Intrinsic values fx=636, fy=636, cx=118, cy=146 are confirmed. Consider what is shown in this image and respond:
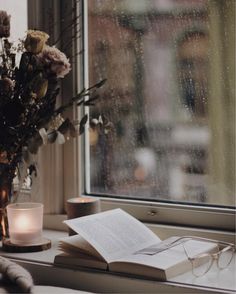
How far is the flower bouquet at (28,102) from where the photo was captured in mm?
1755

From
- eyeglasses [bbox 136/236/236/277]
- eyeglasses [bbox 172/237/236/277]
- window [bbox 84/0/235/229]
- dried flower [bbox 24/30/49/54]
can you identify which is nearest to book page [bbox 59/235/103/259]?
eyeglasses [bbox 136/236/236/277]

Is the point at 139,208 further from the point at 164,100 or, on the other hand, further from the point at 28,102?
the point at 28,102

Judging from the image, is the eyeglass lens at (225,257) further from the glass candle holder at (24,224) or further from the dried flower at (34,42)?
the dried flower at (34,42)

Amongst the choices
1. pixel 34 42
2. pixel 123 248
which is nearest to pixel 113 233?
pixel 123 248

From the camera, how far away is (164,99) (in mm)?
1918

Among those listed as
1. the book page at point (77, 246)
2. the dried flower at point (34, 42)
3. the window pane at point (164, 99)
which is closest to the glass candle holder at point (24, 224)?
the book page at point (77, 246)

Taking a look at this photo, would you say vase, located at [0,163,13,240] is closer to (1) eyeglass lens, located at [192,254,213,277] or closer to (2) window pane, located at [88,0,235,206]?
(2) window pane, located at [88,0,235,206]

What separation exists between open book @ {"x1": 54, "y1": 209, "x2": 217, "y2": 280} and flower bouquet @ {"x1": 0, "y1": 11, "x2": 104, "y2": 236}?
28cm

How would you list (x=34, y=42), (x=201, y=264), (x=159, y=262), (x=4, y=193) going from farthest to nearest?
(x=4, y=193)
(x=34, y=42)
(x=201, y=264)
(x=159, y=262)

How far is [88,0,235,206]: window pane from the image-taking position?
1826 mm

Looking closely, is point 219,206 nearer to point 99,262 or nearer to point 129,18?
point 99,262

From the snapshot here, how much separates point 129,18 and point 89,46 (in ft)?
0.56

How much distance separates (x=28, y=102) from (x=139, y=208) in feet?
1.57

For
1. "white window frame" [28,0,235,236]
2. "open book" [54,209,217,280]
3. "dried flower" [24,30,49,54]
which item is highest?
"dried flower" [24,30,49,54]
